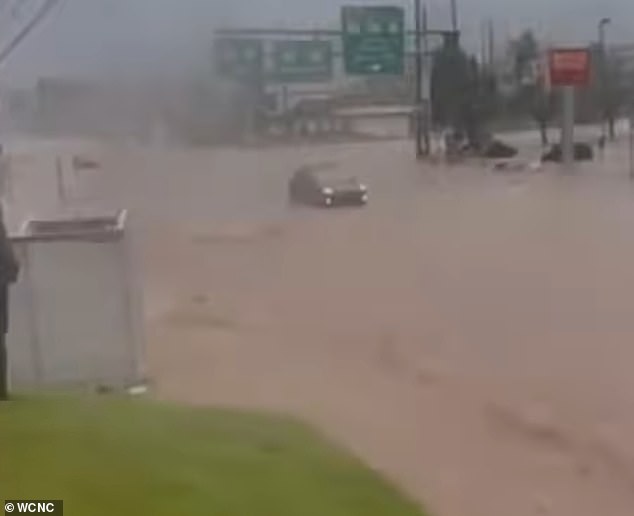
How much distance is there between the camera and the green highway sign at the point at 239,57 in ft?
8.54

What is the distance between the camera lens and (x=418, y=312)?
3422mm

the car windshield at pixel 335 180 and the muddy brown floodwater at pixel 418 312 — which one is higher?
the car windshield at pixel 335 180

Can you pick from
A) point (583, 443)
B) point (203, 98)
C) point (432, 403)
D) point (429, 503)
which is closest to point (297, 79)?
point (203, 98)

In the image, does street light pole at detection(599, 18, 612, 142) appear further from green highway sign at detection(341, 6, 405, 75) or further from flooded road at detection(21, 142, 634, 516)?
green highway sign at detection(341, 6, 405, 75)

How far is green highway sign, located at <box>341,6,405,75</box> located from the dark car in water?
23cm

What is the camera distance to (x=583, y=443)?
7.94ft

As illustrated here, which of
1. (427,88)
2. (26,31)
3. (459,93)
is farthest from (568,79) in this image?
(26,31)

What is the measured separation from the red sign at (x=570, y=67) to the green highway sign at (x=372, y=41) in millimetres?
439

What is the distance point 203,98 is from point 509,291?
4.04 feet

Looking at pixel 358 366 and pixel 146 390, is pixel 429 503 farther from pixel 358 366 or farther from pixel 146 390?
pixel 358 366

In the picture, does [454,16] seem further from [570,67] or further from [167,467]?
[167,467]

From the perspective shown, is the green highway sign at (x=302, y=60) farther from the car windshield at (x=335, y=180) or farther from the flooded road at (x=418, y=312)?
the car windshield at (x=335, y=180)

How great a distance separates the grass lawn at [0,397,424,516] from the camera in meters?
1.48

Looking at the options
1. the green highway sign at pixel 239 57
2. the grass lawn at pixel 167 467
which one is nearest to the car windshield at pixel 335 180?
the green highway sign at pixel 239 57
